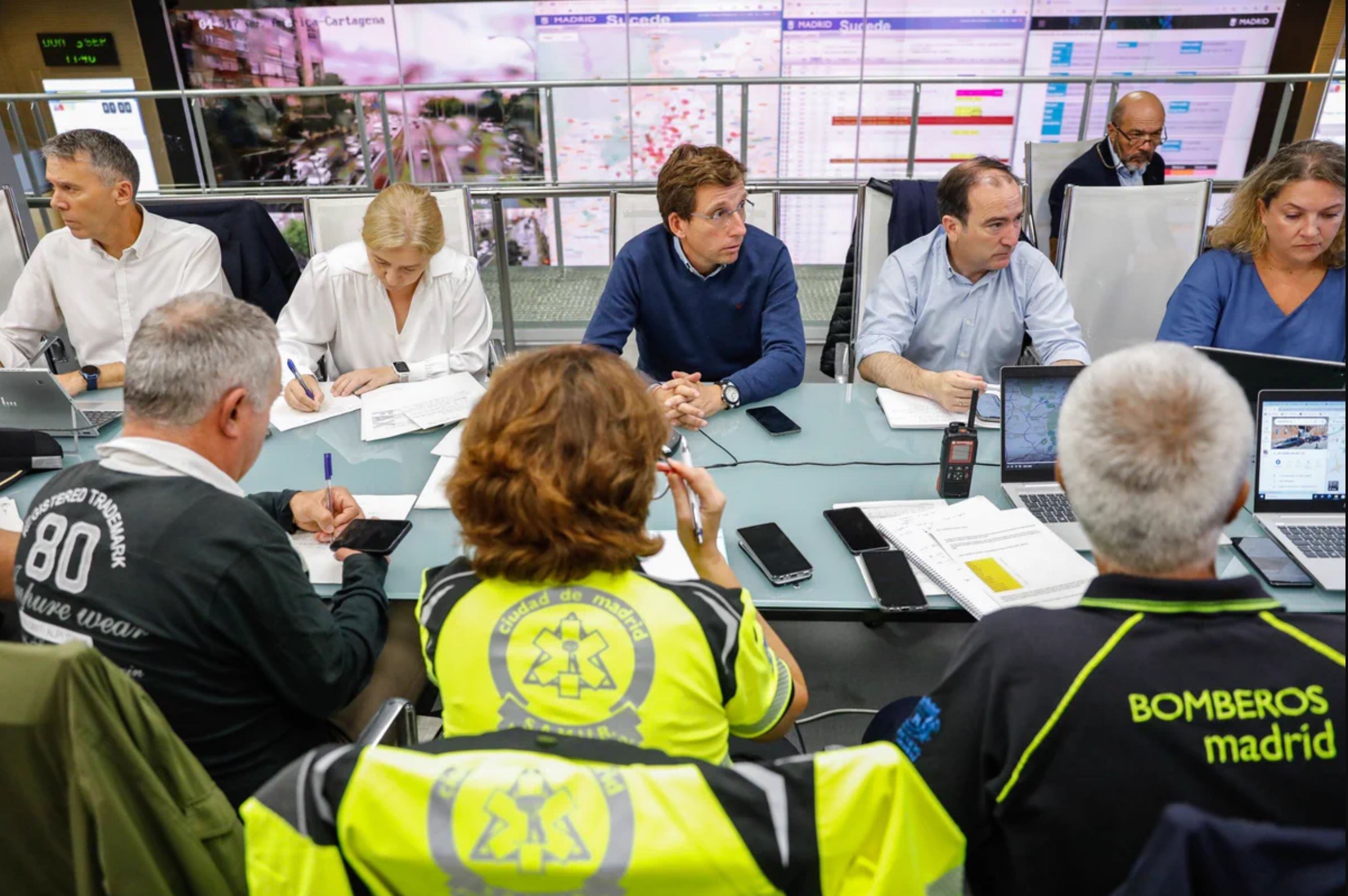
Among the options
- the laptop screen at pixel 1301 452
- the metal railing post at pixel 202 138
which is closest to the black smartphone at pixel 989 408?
the laptop screen at pixel 1301 452

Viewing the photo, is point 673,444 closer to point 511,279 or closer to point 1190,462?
point 1190,462

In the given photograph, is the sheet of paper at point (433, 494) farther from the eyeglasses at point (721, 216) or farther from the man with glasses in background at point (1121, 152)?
the man with glasses in background at point (1121, 152)

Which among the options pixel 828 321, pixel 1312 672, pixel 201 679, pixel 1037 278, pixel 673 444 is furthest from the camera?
pixel 828 321

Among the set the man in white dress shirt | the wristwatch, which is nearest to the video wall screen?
the man in white dress shirt

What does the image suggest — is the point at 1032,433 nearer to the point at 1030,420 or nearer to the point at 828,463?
the point at 1030,420

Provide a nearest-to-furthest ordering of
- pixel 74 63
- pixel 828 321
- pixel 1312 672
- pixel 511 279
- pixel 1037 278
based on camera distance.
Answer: pixel 1312 672 → pixel 1037 278 → pixel 828 321 → pixel 511 279 → pixel 74 63

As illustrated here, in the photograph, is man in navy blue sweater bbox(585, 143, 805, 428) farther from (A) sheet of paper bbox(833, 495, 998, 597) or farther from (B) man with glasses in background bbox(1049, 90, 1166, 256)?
(B) man with glasses in background bbox(1049, 90, 1166, 256)

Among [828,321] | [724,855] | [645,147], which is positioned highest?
[645,147]

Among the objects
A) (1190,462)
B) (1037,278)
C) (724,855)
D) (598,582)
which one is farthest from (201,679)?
(1037,278)

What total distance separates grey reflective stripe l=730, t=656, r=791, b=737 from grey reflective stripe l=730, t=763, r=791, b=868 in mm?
419

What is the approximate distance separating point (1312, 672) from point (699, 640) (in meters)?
0.66

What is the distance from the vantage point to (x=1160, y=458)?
0.95 m

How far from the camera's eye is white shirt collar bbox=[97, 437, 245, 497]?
129 cm

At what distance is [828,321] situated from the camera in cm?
453
